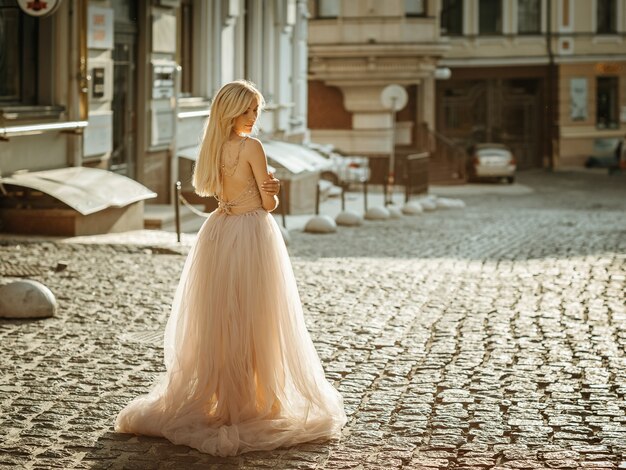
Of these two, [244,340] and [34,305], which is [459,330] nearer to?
[34,305]

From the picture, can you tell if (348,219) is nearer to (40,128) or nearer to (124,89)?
(124,89)

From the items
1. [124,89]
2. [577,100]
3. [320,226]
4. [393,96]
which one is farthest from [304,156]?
[577,100]

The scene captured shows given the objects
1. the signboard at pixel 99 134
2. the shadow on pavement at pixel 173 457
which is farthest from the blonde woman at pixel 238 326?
the signboard at pixel 99 134

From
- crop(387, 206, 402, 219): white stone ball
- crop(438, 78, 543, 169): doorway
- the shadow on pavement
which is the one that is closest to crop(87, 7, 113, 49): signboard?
crop(387, 206, 402, 219): white stone ball

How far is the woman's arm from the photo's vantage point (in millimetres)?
7348

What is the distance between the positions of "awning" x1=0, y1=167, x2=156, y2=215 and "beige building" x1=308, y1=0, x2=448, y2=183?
24.5 m

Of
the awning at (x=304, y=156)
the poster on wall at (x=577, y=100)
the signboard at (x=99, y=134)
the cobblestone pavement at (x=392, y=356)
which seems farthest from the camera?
the poster on wall at (x=577, y=100)

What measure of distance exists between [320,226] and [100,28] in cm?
451

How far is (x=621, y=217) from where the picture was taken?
91.0ft

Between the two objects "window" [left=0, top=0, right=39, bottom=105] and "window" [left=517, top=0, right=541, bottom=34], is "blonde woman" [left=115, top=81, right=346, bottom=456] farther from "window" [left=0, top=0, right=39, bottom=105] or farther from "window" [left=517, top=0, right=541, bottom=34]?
"window" [left=517, top=0, right=541, bottom=34]

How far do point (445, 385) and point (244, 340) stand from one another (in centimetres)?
194

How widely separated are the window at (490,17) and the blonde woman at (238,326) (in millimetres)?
45634

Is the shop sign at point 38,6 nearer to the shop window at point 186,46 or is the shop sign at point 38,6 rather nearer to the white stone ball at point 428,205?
the shop window at point 186,46

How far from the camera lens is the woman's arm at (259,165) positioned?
7348 millimetres
